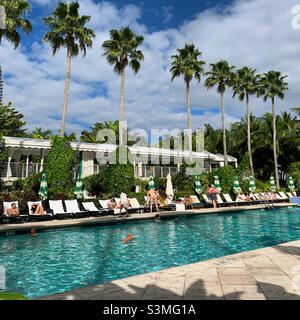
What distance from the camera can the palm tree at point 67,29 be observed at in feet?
66.2

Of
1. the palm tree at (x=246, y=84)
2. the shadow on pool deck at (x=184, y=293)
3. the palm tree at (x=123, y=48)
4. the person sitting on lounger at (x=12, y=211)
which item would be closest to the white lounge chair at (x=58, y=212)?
the person sitting on lounger at (x=12, y=211)

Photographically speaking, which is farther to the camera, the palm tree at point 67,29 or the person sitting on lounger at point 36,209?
the palm tree at point 67,29

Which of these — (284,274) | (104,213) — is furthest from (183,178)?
(284,274)

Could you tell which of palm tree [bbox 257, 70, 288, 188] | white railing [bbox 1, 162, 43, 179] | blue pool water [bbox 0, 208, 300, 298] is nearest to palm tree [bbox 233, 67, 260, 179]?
palm tree [bbox 257, 70, 288, 188]

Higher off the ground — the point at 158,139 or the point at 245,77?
the point at 245,77

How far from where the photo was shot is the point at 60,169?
17.3 metres

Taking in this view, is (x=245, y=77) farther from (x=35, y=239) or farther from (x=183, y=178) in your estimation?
(x=35, y=239)

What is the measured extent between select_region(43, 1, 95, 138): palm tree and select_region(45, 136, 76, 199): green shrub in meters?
2.71

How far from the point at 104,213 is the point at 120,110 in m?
10.7

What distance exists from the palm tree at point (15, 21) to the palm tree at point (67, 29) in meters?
1.48

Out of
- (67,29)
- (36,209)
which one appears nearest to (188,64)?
(67,29)

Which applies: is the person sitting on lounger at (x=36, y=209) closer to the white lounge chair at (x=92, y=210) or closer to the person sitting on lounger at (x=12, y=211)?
the person sitting on lounger at (x=12, y=211)

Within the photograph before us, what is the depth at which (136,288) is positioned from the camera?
3.73 meters
